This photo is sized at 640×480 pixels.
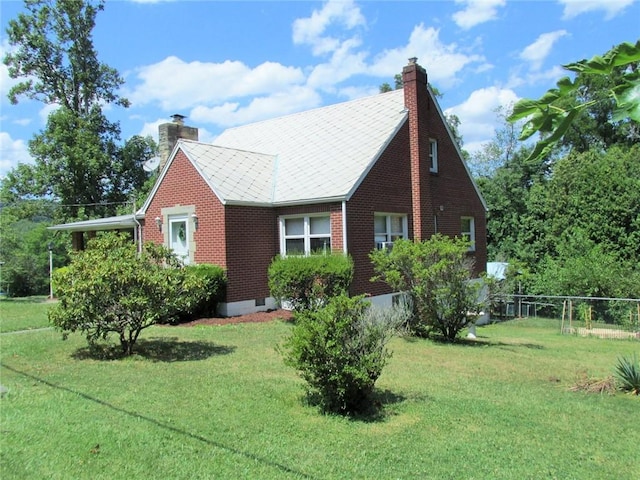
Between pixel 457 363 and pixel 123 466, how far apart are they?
7108mm

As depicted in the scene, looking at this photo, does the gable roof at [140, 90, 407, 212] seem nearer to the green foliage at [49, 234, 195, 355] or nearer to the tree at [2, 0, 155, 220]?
the green foliage at [49, 234, 195, 355]

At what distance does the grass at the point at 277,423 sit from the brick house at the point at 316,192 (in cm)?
605

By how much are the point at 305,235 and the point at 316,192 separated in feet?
4.70

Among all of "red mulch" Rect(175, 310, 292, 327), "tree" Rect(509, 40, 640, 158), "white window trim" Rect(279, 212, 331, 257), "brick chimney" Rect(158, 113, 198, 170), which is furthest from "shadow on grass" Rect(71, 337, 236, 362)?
"brick chimney" Rect(158, 113, 198, 170)

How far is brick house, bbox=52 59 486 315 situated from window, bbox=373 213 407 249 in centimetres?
4

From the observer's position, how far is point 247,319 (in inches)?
570

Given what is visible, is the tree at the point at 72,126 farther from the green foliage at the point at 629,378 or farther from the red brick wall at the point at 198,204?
the green foliage at the point at 629,378

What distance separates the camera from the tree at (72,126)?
109 feet

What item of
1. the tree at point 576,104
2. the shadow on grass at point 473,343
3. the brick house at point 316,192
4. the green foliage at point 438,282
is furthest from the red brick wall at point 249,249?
the tree at point 576,104

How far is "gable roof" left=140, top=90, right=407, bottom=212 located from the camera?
15852 mm

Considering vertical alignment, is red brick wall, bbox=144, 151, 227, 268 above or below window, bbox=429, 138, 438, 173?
below

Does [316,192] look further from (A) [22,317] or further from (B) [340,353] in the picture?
(B) [340,353]

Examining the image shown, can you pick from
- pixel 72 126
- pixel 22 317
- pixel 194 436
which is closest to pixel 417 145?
pixel 22 317

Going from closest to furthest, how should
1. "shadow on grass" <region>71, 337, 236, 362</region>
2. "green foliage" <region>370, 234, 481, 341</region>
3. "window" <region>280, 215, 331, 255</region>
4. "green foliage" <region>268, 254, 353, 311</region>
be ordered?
"shadow on grass" <region>71, 337, 236, 362</region> < "green foliage" <region>370, 234, 481, 341</region> < "green foliage" <region>268, 254, 353, 311</region> < "window" <region>280, 215, 331, 255</region>
